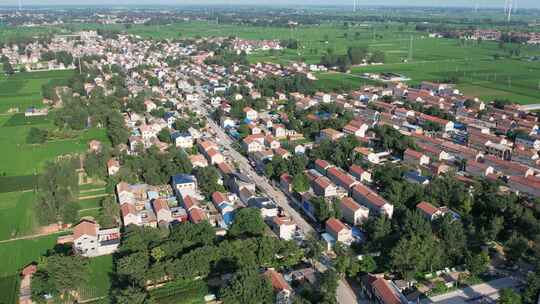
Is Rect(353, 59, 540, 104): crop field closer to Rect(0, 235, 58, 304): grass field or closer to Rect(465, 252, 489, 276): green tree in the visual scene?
Rect(465, 252, 489, 276): green tree

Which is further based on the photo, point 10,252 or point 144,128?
point 144,128

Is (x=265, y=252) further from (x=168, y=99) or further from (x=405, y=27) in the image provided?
(x=405, y=27)

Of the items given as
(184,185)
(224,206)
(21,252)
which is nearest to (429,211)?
(224,206)

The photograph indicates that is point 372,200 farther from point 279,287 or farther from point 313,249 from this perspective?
point 279,287

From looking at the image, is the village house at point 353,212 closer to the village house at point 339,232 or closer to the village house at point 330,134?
the village house at point 339,232

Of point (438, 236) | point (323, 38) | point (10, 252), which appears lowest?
point (10, 252)

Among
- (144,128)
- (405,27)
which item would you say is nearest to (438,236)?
(144,128)
